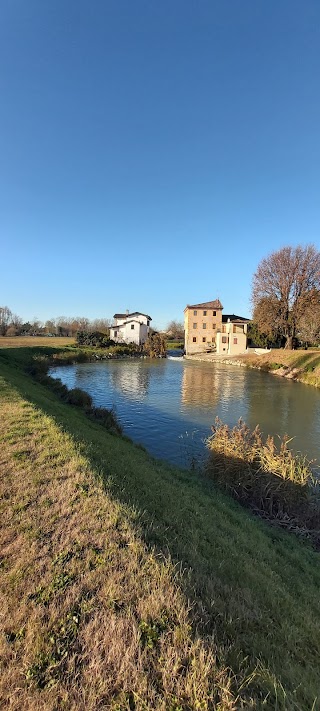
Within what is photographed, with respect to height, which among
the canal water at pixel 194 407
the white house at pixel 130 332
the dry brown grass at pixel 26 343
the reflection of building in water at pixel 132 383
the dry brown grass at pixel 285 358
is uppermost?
the white house at pixel 130 332

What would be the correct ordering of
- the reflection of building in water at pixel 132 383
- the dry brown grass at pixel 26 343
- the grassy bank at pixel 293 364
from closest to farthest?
1. the reflection of building in water at pixel 132 383
2. the grassy bank at pixel 293 364
3. the dry brown grass at pixel 26 343

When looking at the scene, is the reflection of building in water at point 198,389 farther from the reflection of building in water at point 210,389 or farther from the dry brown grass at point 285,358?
the dry brown grass at point 285,358

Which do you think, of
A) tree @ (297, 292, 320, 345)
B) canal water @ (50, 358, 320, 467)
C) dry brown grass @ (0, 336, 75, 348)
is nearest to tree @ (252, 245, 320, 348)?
tree @ (297, 292, 320, 345)

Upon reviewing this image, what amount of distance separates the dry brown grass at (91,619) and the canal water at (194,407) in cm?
650

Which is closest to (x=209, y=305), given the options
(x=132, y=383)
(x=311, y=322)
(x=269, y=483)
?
(x=311, y=322)

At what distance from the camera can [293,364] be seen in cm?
3647

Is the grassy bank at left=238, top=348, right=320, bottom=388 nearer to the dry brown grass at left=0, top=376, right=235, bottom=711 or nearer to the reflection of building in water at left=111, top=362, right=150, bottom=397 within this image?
the reflection of building in water at left=111, top=362, right=150, bottom=397

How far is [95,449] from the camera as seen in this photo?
21.3ft

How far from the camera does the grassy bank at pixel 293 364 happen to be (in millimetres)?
31450

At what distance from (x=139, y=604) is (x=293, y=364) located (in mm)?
36853

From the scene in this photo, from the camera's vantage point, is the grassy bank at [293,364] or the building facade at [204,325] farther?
the building facade at [204,325]

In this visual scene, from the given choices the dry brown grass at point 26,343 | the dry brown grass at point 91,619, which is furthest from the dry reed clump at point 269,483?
the dry brown grass at point 26,343

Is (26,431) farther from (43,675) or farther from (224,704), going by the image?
(224,704)

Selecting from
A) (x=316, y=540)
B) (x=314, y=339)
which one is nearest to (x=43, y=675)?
(x=316, y=540)
